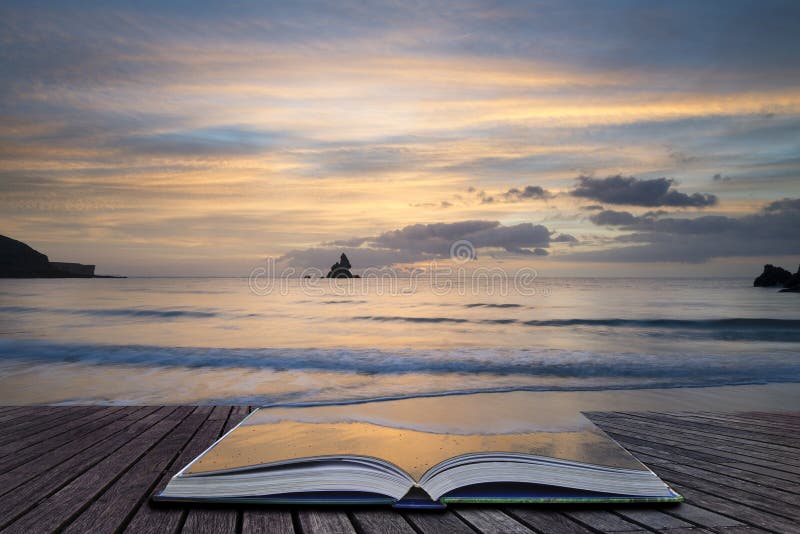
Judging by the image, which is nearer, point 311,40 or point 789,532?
point 789,532

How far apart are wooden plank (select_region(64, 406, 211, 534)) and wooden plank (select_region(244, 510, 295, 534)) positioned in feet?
2.05

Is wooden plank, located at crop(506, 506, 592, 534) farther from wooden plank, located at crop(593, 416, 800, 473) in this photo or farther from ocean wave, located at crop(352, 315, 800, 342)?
ocean wave, located at crop(352, 315, 800, 342)

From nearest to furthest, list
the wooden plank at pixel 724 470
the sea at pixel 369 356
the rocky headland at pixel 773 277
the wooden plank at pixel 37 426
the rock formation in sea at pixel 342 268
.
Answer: the wooden plank at pixel 724 470 < the wooden plank at pixel 37 426 < the sea at pixel 369 356 < the rocky headland at pixel 773 277 < the rock formation in sea at pixel 342 268

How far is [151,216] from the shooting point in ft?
145

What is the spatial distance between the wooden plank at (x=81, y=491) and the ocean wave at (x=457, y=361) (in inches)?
302

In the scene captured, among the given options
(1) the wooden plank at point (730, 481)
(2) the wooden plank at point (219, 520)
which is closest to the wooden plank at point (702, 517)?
(1) the wooden plank at point (730, 481)

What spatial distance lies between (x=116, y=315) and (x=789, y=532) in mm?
29925

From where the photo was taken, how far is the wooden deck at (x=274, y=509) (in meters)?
2.32

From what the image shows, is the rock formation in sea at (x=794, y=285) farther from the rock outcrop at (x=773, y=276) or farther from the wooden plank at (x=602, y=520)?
the wooden plank at (x=602, y=520)

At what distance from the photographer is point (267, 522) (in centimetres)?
231

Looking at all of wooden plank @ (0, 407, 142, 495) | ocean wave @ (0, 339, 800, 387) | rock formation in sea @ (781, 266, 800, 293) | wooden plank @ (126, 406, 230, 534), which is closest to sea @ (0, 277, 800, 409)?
ocean wave @ (0, 339, 800, 387)

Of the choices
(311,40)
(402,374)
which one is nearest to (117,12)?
(311,40)

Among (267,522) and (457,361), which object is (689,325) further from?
(267,522)

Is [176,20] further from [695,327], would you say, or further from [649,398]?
[695,327]
